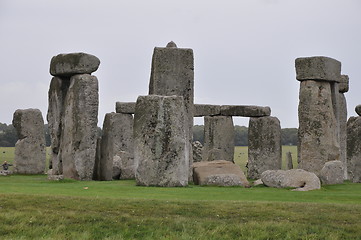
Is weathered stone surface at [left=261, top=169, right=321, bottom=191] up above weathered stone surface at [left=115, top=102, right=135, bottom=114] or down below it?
below

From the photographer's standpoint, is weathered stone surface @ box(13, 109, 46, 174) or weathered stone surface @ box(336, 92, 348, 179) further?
weathered stone surface @ box(13, 109, 46, 174)

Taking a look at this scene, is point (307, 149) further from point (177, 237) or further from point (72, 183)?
point (177, 237)

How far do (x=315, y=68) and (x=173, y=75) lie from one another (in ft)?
16.2

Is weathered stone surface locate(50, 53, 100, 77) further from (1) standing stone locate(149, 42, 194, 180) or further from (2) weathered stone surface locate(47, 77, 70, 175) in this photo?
(1) standing stone locate(149, 42, 194, 180)

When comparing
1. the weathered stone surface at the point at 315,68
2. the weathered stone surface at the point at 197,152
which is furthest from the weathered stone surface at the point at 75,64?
the weathered stone surface at the point at 197,152

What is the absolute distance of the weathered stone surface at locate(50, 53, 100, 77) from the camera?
23.8 m

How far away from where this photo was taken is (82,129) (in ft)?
76.9

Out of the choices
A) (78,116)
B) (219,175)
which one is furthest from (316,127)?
(78,116)

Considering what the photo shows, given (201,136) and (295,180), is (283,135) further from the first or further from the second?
(295,180)

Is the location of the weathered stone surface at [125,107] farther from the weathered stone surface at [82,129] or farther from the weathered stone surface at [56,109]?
the weathered stone surface at [82,129]

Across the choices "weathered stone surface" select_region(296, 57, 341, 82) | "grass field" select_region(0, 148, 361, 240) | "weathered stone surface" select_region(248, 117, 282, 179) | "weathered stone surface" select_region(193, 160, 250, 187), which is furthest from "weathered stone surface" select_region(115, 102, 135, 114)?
"grass field" select_region(0, 148, 361, 240)

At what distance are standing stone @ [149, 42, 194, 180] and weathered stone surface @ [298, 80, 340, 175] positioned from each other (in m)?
4.14

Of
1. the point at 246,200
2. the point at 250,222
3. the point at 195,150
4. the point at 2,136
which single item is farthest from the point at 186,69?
the point at 2,136

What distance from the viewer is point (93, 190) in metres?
18.2
